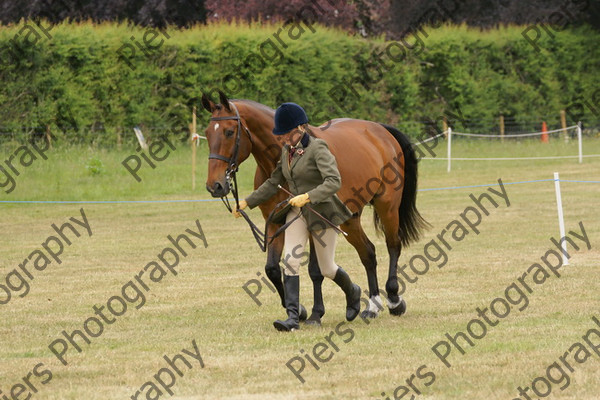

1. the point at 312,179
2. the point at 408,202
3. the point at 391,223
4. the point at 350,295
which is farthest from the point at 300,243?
the point at 408,202

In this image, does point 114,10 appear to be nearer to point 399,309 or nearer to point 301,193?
point 399,309

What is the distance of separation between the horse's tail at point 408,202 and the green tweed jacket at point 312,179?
205 centimetres

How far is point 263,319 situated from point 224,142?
5.51ft

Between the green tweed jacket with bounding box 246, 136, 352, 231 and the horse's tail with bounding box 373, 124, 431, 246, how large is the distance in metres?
2.05

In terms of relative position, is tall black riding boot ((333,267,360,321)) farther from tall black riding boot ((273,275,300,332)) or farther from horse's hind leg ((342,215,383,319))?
tall black riding boot ((273,275,300,332))

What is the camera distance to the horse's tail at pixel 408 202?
33.2 feet

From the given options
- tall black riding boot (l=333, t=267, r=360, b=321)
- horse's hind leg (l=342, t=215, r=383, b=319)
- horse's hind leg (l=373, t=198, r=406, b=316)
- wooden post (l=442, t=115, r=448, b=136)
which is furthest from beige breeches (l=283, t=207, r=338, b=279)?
wooden post (l=442, t=115, r=448, b=136)

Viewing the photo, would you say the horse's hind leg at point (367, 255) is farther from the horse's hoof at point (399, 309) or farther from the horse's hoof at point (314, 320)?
the horse's hoof at point (314, 320)

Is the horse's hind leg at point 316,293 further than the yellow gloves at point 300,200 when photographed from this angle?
Yes

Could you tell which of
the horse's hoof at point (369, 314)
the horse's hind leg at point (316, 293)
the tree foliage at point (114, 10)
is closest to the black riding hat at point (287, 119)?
the horse's hind leg at point (316, 293)

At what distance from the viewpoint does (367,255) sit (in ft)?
30.0

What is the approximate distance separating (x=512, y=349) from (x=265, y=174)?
8.13ft

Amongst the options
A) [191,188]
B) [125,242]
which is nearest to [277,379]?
[125,242]

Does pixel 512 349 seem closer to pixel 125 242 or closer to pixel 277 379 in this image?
pixel 277 379
